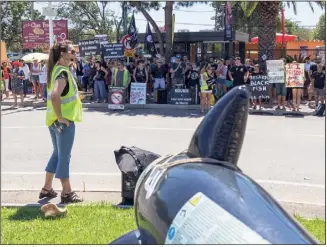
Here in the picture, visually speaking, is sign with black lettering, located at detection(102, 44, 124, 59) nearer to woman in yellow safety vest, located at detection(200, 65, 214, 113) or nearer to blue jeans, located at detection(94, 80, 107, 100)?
blue jeans, located at detection(94, 80, 107, 100)

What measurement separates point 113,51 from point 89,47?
1596mm

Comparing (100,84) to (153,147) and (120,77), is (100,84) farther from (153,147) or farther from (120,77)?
(153,147)

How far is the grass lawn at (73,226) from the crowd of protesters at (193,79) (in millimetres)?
10963

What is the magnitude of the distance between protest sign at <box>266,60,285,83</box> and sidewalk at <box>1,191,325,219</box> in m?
10.9

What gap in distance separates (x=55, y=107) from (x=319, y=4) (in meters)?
18.9

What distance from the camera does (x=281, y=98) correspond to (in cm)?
1631

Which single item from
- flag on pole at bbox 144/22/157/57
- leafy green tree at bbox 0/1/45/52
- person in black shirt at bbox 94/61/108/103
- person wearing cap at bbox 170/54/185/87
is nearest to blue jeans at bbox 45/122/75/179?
person wearing cap at bbox 170/54/185/87

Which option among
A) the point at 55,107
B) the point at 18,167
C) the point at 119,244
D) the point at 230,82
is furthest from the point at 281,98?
the point at 119,244

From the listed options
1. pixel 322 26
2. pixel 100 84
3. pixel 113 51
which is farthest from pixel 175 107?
pixel 322 26

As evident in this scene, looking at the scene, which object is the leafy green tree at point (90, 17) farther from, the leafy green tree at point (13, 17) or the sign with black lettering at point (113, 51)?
the sign with black lettering at point (113, 51)

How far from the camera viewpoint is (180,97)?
17.5 m

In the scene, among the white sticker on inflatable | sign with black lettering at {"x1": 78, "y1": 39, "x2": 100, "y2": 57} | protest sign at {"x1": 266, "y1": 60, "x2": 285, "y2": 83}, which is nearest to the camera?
the white sticker on inflatable

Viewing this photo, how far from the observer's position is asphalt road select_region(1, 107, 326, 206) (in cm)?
688

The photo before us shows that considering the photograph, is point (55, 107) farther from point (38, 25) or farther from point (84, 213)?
point (38, 25)
